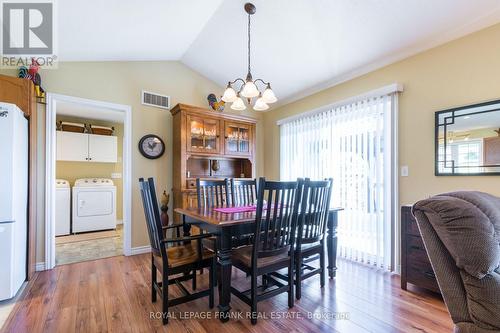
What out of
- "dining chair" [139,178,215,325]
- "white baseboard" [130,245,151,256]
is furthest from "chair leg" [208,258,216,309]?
"white baseboard" [130,245,151,256]

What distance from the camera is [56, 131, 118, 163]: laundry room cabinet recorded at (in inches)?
184

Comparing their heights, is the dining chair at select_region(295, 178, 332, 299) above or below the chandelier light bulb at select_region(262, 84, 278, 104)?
below

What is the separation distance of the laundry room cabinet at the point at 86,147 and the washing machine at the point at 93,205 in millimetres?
459

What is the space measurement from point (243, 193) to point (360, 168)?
4.85 feet

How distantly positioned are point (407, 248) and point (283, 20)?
2669 millimetres

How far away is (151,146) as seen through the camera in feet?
11.8

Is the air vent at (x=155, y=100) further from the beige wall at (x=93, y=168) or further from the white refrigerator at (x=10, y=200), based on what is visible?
the beige wall at (x=93, y=168)

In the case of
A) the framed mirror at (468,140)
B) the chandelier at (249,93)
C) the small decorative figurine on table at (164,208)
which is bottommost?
the small decorative figurine on table at (164,208)

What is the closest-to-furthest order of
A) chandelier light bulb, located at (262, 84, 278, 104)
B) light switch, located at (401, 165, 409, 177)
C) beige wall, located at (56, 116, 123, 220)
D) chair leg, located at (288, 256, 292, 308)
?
1. chair leg, located at (288, 256, 292, 308)
2. chandelier light bulb, located at (262, 84, 278, 104)
3. light switch, located at (401, 165, 409, 177)
4. beige wall, located at (56, 116, 123, 220)

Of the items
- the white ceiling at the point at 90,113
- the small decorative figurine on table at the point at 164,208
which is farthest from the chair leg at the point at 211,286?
the white ceiling at the point at 90,113

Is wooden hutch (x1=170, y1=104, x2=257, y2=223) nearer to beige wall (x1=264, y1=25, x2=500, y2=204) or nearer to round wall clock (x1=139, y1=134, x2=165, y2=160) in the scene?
round wall clock (x1=139, y1=134, x2=165, y2=160)

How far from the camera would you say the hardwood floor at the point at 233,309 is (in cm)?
174

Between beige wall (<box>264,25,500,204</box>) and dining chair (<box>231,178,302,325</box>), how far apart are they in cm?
147

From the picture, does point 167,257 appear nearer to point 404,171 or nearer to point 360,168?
point 360,168
